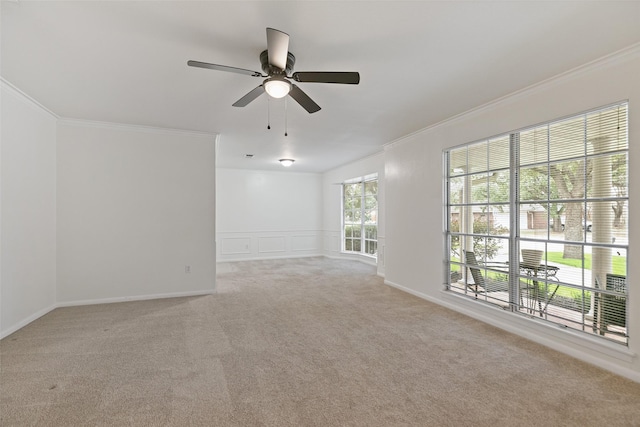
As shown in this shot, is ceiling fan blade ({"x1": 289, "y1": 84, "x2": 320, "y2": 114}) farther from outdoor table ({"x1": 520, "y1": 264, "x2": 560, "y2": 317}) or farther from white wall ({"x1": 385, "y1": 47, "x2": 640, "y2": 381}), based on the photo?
outdoor table ({"x1": 520, "y1": 264, "x2": 560, "y2": 317})

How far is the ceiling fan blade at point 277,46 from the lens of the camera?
6.32 ft

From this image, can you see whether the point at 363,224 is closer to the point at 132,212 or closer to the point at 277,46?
the point at 132,212

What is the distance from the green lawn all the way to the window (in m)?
4.75

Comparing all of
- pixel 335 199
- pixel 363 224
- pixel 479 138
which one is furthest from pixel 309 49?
pixel 335 199

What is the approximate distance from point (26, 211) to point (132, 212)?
4.01 ft

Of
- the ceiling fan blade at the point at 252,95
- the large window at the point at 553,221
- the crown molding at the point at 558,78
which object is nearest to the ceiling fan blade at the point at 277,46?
the ceiling fan blade at the point at 252,95

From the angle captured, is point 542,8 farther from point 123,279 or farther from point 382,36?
point 123,279

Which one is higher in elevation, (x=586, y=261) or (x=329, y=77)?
(x=329, y=77)

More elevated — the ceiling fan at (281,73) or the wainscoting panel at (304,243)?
the ceiling fan at (281,73)

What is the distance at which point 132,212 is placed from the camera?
4688 mm

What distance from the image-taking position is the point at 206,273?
510cm

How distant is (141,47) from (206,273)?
3530 millimetres

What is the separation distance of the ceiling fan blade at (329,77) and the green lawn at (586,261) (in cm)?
269

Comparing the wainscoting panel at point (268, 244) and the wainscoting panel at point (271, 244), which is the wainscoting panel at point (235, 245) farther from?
the wainscoting panel at point (271, 244)
